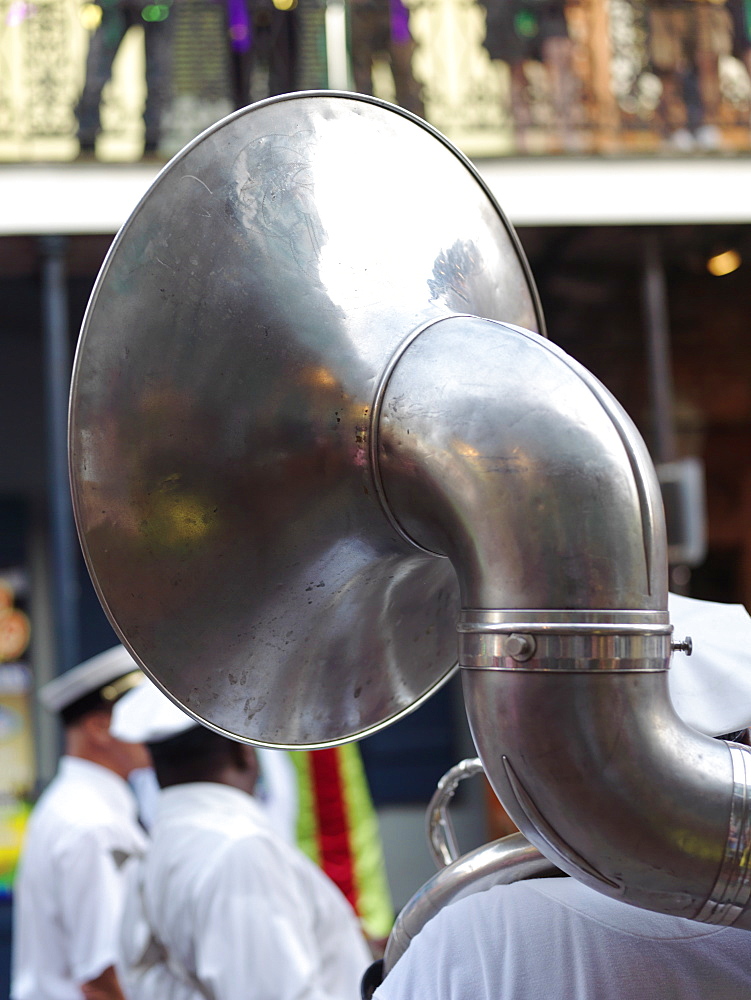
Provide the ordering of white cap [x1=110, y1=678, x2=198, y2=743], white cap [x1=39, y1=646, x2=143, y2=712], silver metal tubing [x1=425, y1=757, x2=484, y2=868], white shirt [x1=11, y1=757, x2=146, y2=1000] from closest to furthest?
silver metal tubing [x1=425, y1=757, x2=484, y2=868] < white cap [x1=110, y1=678, x2=198, y2=743] < white shirt [x1=11, y1=757, x2=146, y2=1000] < white cap [x1=39, y1=646, x2=143, y2=712]

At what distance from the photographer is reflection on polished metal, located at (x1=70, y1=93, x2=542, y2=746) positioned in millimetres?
1017

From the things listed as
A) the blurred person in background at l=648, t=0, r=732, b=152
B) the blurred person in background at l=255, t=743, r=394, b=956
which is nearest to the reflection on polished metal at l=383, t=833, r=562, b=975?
the blurred person in background at l=255, t=743, r=394, b=956

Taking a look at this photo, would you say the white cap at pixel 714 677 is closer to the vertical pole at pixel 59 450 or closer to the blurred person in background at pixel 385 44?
the vertical pole at pixel 59 450

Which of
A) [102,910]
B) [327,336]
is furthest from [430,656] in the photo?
[102,910]

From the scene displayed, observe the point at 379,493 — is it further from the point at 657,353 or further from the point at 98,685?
the point at 657,353

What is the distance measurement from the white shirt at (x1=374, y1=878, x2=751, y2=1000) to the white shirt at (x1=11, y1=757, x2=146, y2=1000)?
1.72 m

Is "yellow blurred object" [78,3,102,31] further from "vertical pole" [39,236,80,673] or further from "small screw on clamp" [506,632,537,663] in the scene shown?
"small screw on clamp" [506,632,537,663]

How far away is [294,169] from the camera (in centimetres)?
109

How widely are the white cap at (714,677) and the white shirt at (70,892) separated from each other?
6.14 feet

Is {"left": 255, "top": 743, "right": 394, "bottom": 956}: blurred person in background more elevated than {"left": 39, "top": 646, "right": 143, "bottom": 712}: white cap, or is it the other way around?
{"left": 39, "top": 646, "right": 143, "bottom": 712}: white cap

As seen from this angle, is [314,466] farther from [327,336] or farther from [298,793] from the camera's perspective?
[298,793]

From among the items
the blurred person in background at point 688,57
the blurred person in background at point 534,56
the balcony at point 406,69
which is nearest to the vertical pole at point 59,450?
the balcony at point 406,69

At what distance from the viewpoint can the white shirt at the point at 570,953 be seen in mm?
955

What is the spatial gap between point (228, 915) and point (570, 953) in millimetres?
990
